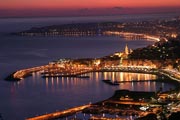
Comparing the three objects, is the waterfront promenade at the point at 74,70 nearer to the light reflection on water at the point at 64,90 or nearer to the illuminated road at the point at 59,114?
the light reflection on water at the point at 64,90

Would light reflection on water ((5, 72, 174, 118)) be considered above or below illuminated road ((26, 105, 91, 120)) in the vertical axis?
below

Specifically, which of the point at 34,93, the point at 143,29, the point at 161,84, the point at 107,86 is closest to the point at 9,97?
the point at 34,93

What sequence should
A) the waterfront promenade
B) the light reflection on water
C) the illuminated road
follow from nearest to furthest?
the illuminated road, the light reflection on water, the waterfront promenade

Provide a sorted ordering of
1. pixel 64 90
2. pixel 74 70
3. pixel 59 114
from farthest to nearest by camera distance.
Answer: pixel 74 70 < pixel 64 90 < pixel 59 114

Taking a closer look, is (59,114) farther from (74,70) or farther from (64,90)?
(74,70)

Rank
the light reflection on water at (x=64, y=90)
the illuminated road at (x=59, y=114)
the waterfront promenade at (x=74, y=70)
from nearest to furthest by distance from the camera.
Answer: the illuminated road at (x=59, y=114) → the light reflection on water at (x=64, y=90) → the waterfront promenade at (x=74, y=70)

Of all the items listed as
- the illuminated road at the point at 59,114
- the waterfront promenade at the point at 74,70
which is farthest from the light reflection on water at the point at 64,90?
the illuminated road at the point at 59,114

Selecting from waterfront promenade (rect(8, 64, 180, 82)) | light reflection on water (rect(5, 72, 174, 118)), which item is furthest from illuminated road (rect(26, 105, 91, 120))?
waterfront promenade (rect(8, 64, 180, 82))

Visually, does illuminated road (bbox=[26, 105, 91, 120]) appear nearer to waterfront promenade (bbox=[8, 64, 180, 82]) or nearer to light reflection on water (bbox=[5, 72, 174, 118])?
light reflection on water (bbox=[5, 72, 174, 118])

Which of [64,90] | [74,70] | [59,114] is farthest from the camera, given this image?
[74,70]

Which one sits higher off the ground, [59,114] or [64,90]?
[59,114]

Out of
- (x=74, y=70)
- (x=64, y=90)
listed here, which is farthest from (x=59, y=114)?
(x=74, y=70)

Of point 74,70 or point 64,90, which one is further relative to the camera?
point 74,70
